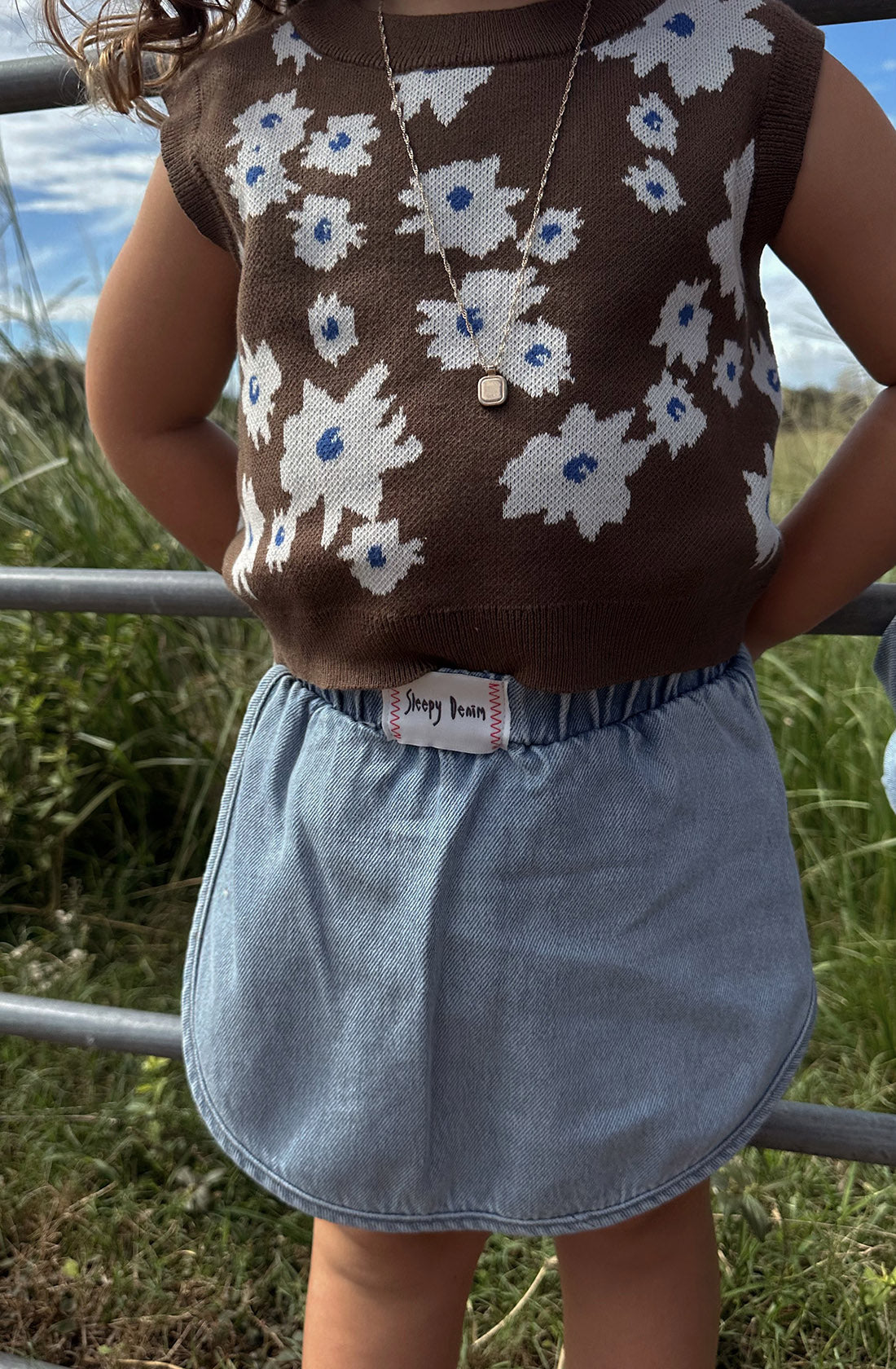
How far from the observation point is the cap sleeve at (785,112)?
0.69 meters

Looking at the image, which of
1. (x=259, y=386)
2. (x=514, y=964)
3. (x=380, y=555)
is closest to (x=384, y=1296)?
(x=514, y=964)

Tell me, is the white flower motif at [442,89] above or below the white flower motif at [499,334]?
above

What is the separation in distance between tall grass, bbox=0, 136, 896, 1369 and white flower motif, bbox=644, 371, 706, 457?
864 millimetres

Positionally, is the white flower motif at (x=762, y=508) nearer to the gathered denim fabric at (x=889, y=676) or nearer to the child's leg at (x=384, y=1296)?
the gathered denim fabric at (x=889, y=676)

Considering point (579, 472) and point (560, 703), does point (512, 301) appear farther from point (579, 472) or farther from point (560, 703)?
point (560, 703)

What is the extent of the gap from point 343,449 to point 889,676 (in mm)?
405

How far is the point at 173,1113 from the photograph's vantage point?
5.12ft

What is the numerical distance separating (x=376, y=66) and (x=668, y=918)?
0.54 m

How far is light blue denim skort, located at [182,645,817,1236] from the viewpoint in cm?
73

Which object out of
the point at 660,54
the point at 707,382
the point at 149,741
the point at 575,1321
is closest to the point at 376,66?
the point at 660,54

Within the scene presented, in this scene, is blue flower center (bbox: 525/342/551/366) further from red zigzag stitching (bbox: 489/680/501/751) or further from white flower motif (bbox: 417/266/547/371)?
red zigzag stitching (bbox: 489/680/501/751)

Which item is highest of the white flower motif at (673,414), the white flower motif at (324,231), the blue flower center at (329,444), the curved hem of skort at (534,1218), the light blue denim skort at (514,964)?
the white flower motif at (324,231)

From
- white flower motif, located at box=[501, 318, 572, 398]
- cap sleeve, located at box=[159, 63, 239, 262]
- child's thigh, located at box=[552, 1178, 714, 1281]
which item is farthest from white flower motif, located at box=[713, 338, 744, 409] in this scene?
child's thigh, located at box=[552, 1178, 714, 1281]

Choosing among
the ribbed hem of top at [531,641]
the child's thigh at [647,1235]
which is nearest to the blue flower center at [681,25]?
the ribbed hem of top at [531,641]
